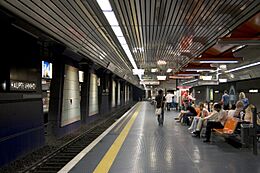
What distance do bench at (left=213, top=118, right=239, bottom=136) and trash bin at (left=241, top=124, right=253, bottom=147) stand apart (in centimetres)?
41

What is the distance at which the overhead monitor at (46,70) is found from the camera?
1158 cm

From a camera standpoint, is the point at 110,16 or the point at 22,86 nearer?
the point at 22,86

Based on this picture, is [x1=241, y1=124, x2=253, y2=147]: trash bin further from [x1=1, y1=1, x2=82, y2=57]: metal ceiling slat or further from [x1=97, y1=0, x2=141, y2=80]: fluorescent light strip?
[x1=1, y1=1, x2=82, y2=57]: metal ceiling slat

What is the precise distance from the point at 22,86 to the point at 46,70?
14.0ft

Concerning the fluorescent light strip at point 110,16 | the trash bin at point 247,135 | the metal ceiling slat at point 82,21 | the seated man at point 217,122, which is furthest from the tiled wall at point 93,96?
the trash bin at point 247,135

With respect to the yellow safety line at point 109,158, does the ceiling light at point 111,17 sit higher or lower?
higher

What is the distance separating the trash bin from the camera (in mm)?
7149

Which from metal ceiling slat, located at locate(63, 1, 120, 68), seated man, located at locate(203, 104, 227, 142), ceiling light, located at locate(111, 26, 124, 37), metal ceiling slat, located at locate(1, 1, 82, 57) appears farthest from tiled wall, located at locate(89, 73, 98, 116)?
seated man, located at locate(203, 104, 227, 142)

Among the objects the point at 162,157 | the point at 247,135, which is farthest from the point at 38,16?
the point at 247,135

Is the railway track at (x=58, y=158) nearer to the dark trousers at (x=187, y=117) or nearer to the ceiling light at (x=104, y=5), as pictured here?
the ceiling light at (x=104, y=5)

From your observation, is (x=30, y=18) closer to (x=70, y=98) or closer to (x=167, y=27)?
(x=167, y=27)

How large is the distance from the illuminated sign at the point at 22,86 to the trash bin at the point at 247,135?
5134 millimetres

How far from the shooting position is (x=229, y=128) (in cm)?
835

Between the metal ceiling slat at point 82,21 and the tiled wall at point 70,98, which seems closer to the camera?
the metal ceiling slat at point 82,21
